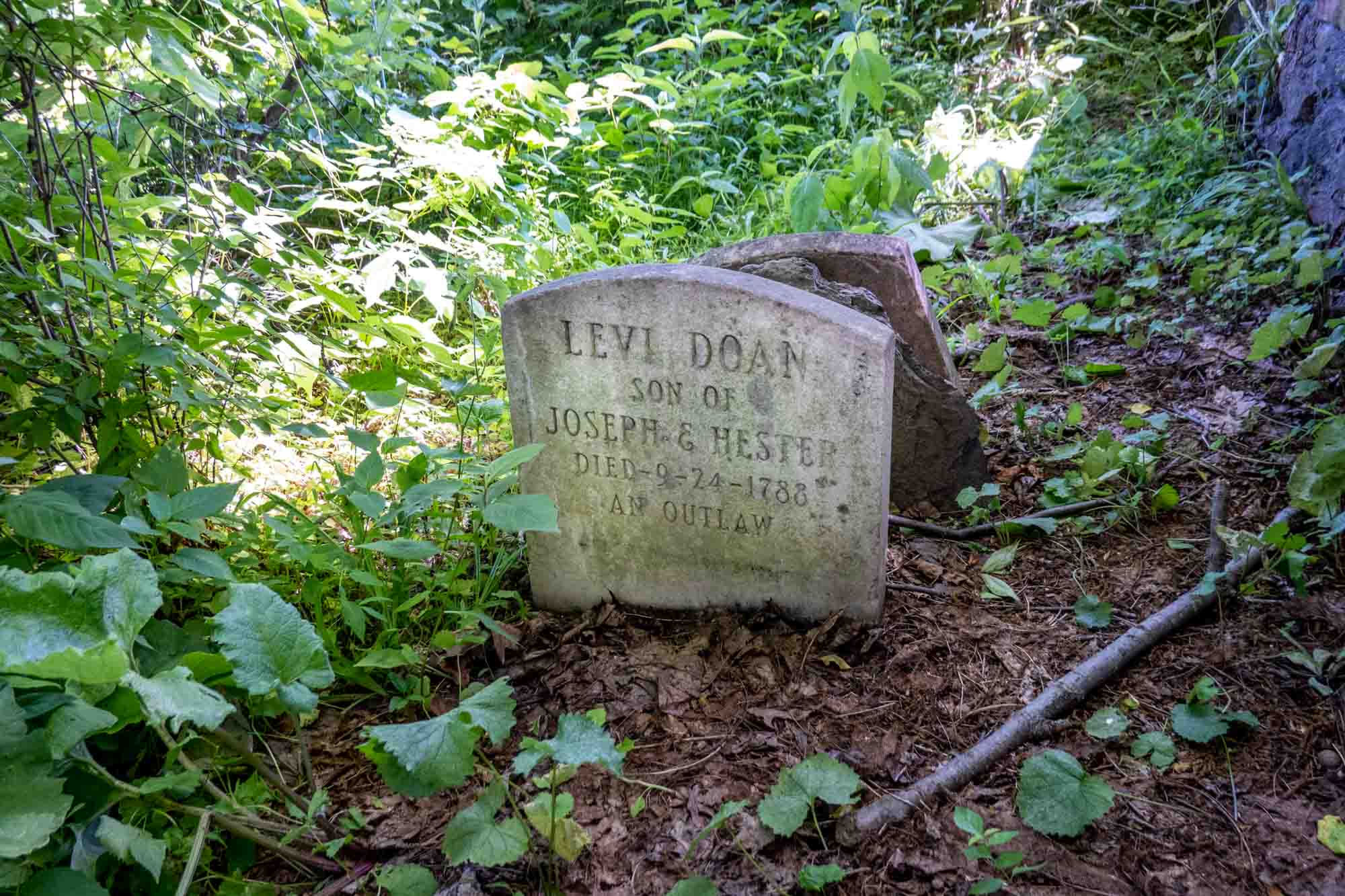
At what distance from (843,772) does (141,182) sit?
3.60 metres

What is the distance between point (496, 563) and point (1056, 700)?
149 cm

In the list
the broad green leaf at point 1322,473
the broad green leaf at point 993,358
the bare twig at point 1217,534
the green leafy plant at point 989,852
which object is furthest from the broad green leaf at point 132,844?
the broad green leaf at point 993,358

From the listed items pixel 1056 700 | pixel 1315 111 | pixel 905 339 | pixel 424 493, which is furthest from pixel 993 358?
pixel 424 493

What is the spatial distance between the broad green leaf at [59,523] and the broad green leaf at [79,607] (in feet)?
1.04

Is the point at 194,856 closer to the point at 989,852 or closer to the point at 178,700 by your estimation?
the point at 178,700

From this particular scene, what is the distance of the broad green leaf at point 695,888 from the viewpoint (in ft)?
5.24

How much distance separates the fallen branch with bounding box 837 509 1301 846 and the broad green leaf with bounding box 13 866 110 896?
1.24m

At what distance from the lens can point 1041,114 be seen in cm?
592

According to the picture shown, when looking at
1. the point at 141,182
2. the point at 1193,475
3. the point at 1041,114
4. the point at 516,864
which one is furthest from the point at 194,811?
the point at 1041,114

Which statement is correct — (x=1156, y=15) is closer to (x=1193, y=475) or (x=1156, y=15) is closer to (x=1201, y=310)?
(x=1201, y=310)

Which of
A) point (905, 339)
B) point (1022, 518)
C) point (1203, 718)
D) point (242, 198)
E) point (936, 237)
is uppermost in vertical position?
point (242, 198)

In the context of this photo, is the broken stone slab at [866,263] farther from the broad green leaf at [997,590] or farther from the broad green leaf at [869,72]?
the broad green leaf at [869,72]

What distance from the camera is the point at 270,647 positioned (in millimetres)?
1635

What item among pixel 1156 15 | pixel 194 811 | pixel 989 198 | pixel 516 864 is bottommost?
pixel 516 864
